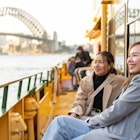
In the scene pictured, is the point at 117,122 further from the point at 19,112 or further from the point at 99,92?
the point at 19,112

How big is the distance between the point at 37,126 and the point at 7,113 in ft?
4.80

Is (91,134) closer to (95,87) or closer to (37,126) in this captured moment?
(95,87)

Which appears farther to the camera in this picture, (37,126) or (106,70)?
(37,126)

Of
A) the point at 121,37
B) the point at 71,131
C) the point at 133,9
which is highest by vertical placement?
the point at 133,9

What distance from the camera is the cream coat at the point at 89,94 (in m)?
2.66

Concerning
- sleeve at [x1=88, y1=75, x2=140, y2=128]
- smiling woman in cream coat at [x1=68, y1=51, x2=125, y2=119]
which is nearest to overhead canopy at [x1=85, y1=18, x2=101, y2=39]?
smiling woman in cream coat at [x1=68, y1=51, x2=125, y2=119]

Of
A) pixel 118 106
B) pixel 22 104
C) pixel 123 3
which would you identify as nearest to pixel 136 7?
pixel 123 3

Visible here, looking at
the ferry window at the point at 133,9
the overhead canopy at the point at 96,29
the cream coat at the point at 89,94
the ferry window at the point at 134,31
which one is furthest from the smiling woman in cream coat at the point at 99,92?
the overhead canopy at the point at 96,29

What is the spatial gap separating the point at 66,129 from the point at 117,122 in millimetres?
355

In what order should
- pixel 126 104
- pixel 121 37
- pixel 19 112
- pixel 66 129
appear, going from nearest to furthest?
1. pixel 126 104
2. pixel 66 129
3. pixel 19 112
4. pixel 121 37

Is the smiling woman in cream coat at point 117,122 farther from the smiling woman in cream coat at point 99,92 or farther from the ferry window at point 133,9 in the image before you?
the ferry window at point 133,9

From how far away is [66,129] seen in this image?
2062mm

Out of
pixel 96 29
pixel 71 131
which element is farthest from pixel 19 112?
pixel 96 29

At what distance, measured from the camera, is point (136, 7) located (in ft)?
11.4
